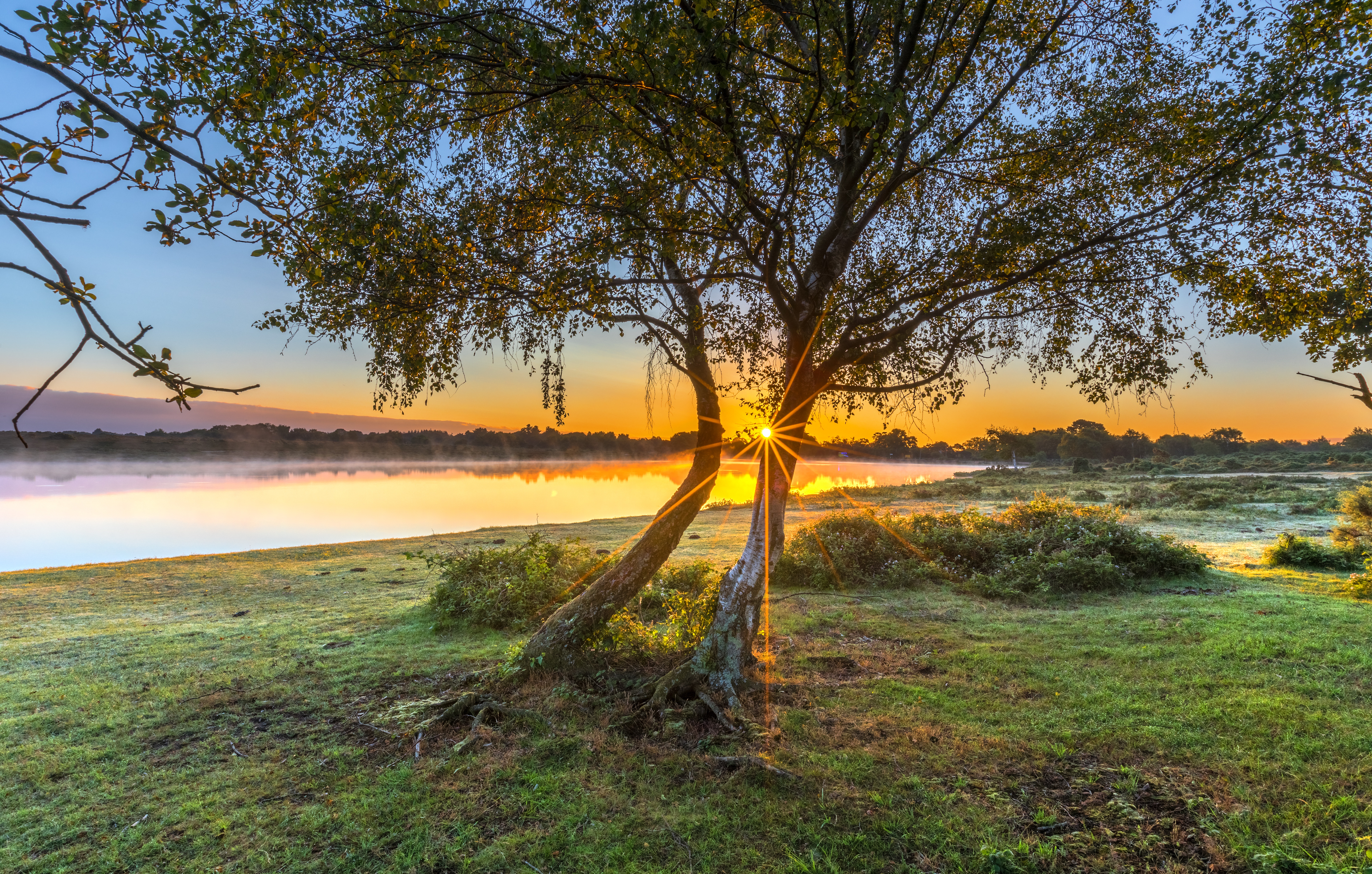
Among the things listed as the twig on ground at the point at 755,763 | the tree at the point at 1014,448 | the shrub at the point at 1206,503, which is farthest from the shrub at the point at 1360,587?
the tree at the point at 1014,448

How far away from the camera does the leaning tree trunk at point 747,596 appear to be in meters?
6.38

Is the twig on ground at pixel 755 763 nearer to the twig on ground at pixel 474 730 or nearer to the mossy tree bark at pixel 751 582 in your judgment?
the mossy tree bark at pixel 751 582

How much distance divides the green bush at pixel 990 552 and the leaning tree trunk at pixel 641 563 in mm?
7035

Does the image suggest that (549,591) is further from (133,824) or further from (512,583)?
(133,824)

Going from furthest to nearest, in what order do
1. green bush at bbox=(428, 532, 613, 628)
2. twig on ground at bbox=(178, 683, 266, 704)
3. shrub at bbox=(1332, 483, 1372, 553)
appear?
shrub at bbox=(1332, 483, 1372, 553) < green bush at bbox=(428, 532, 613, 628) < twig on ground at bbox=(178, 683, 266, 704)

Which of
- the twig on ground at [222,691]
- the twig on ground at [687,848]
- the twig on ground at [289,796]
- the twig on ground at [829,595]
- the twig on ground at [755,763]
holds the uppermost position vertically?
the twig on ground at [755,763]

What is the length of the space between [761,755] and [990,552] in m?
11.0

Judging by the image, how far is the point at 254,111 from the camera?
121 inches

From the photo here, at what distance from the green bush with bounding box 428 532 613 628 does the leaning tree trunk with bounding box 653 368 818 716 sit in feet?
12.1

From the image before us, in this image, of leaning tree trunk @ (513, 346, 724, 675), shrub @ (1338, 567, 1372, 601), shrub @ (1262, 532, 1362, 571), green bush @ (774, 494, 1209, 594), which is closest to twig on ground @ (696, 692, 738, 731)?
leaning tree trunk @ (513, 346, 724, 675)

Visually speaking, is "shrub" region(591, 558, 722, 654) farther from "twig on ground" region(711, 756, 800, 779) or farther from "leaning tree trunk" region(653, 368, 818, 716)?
"twig on ground" region(711, 756, 800, 779)

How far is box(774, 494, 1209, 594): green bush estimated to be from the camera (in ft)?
39.4

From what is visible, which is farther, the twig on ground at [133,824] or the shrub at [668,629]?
the shrub at [668,629]

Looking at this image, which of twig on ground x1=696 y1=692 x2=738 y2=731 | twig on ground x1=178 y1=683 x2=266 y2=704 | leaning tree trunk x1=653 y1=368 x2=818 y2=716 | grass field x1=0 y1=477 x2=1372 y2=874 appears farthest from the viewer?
twig on ground x1=178 y1=683 x2=266 y2=704
